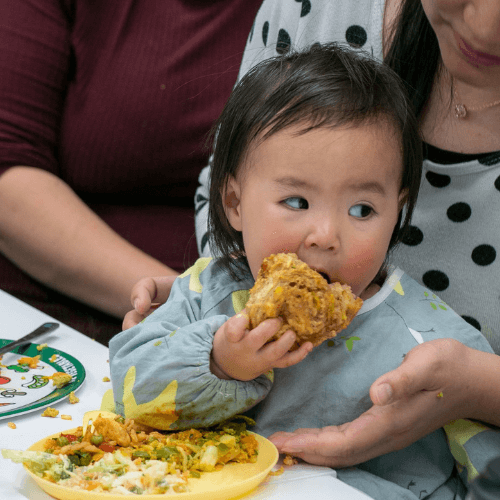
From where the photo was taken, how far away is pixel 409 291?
47.2 inches

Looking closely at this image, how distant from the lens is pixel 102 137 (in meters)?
2.00

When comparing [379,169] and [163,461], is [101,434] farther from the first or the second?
[379,169]

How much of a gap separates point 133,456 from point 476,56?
2.97ft

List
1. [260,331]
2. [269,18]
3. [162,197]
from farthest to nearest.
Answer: [162,197] < [269,18] < [260,331]

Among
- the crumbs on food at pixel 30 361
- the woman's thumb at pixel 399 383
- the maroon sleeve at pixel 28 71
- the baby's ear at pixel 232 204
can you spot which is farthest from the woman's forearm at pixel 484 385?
the maroon sleeve at pixel 28 71

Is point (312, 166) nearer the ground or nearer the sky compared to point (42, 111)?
nearer the sky

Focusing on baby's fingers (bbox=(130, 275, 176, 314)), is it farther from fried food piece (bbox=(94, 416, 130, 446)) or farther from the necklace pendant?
the necklace pendant

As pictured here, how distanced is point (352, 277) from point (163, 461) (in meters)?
0.42

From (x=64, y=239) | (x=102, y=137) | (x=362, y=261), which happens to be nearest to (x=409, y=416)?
(x=362, y=261)

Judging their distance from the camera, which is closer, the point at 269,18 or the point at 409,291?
the point at 409,291

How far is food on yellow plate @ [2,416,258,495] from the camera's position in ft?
2.63

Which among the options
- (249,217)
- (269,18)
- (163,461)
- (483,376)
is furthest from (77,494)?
(269,18)

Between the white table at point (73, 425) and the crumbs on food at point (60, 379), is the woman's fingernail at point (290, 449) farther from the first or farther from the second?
the crumbs on food at point (60, 379)

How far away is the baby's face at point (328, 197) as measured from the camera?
974 mm
